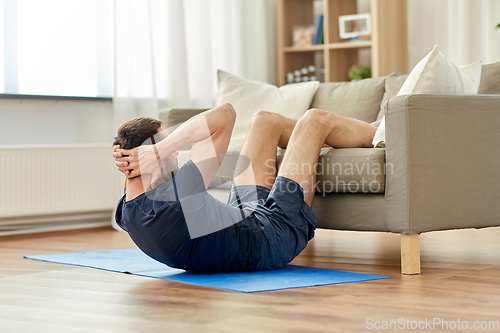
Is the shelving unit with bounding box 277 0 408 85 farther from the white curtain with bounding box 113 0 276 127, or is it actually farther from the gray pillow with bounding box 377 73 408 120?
the gray pillow with bounding box 377 73 408 120

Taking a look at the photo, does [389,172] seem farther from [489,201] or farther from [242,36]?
[242,36]

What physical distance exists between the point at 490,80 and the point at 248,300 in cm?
164

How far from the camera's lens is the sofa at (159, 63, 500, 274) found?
2.03m

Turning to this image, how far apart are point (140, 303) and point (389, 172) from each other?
0.94 meters

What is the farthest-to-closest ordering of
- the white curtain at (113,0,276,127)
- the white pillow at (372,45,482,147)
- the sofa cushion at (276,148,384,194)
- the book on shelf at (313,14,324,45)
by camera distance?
the book on shelf at (313,14,324,45) < the white curtain at (113,0,276,127) < the white pillow at (372,45,482,147) < the sofa cushion at (276,148,384,194)

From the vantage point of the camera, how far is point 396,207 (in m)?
2.06

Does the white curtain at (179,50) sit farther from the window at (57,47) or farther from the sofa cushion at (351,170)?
the sofa cushion at (351,170)

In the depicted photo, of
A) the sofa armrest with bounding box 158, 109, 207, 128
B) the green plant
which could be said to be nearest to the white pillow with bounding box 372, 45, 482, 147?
the sofa armrest with bounding box 158, 109, 207, 128

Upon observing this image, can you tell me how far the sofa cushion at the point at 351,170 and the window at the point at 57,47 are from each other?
2.13 metres

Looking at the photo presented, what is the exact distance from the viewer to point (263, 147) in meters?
2.33

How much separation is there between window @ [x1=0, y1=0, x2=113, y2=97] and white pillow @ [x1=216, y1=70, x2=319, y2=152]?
987 millimetres

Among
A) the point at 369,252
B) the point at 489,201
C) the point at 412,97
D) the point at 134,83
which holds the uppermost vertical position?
the point at 134,83

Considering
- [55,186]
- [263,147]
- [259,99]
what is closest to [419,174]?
[263,147]

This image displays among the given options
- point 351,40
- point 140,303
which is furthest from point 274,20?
point 140,303
